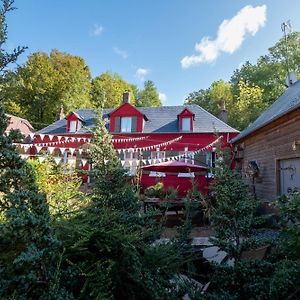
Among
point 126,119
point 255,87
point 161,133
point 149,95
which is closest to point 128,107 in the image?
point 126,119

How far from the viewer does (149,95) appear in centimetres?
3409

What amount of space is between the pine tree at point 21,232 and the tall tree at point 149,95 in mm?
32187

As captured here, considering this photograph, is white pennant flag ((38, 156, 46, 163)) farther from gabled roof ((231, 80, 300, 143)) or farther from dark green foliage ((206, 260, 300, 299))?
gabled roof ((231, 80, 300, 143))

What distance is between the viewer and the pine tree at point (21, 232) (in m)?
1.50

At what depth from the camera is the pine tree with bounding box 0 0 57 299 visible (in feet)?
4.93

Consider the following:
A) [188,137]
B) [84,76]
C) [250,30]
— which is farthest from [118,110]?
[84,76]

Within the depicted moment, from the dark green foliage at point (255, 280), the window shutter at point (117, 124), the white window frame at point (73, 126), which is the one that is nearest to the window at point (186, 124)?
the window shutter at point (117, 124)

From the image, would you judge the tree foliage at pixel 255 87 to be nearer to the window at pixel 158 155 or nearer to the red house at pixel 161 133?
the red house at pixel 161 133

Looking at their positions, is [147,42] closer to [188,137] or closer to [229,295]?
[188,137]

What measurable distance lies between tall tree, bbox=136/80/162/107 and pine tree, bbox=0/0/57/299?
32.2 meters

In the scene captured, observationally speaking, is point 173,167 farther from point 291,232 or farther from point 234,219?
point 291,232

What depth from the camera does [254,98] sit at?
75.0 feet

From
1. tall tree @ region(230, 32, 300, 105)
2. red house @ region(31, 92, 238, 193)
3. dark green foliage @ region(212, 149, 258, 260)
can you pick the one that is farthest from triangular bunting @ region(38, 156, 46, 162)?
tall tree @ region(230, 32, 300, 105)

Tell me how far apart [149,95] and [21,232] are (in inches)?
1318
